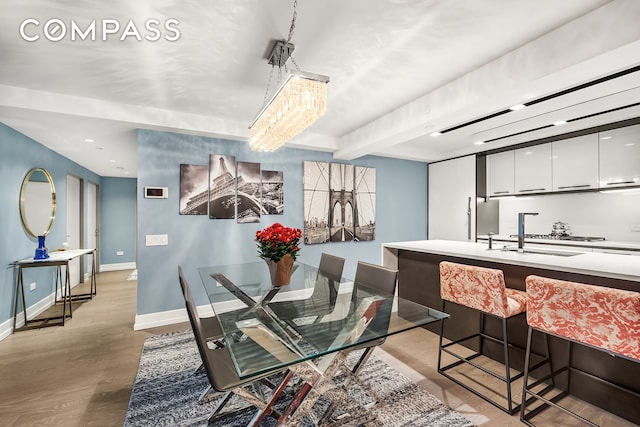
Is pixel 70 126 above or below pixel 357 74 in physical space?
below

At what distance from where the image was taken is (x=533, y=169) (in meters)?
4.30

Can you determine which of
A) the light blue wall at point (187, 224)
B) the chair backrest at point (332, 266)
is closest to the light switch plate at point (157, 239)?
the light blue wall at point (187, 224)

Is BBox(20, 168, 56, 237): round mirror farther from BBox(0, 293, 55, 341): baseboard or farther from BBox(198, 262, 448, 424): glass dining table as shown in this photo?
BBox(198, 262, 448, 424): glass dining table

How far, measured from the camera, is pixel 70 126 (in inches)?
130

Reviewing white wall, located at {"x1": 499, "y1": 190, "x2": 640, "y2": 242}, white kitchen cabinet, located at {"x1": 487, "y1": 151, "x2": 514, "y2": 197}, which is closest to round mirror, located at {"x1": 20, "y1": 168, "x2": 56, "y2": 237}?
white kitchen cabinet, located at {"x1": 487, "y1": 151, "x2": 514, "y2": 197}

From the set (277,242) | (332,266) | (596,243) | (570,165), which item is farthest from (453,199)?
(277,242)

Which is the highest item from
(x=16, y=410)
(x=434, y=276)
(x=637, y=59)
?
(x=637, y=59)

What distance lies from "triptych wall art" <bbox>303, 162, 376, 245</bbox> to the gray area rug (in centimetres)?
238

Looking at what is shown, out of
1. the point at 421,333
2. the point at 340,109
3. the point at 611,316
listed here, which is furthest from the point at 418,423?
the point at 340,109

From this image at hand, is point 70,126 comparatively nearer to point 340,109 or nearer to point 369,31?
point 340,109

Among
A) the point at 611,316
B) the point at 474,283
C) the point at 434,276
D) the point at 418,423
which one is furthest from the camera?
the point at 434,276

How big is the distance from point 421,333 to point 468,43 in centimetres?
274

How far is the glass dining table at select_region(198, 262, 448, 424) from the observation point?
4.24 ft

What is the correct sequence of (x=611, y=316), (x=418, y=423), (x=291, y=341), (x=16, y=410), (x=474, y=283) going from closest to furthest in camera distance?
(x=291, y=341) < (x=611, y=316) < (x=418, y=423) < (x=16, y=410) < (x=474, y=283)
